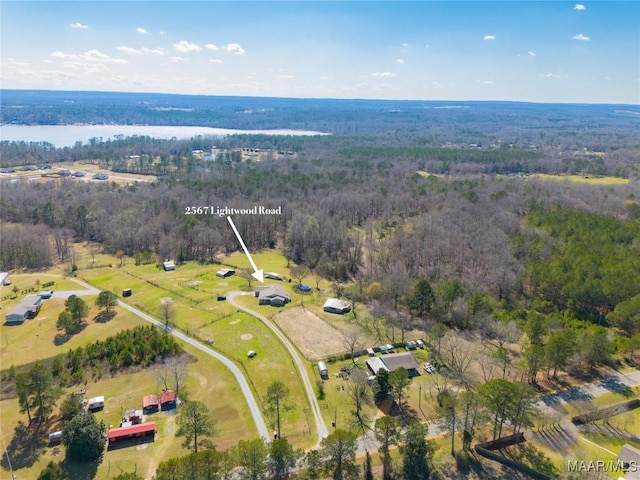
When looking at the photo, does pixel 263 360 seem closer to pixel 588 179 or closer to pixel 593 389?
pixel 593 389

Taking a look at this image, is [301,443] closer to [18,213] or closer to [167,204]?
[167,204]

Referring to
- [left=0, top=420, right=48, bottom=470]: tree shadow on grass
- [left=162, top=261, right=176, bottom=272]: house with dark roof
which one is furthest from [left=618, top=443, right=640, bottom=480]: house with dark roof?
[left=162, top=261, right=176, bottom=272]: house with dark roof

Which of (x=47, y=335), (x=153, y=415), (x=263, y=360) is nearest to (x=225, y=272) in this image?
(x=47, y=335)

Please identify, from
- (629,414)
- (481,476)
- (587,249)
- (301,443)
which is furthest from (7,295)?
(587,249)

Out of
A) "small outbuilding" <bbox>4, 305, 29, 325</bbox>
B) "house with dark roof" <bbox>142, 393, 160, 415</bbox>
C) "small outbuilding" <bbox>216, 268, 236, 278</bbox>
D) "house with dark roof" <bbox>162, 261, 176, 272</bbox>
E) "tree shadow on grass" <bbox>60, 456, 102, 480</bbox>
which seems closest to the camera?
"tree shadow on grass" <bbox>60, 456, 102, 480</bbox>

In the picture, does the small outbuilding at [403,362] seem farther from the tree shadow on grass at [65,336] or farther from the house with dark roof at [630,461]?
the tree shadow on grass at [65,336]

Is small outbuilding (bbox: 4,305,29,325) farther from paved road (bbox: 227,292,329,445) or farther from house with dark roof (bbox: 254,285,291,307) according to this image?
house with dark roof (bbox: 254,285,291,307)
